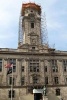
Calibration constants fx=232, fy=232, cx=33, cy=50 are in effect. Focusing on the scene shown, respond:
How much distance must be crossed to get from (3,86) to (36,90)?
7.56 meters

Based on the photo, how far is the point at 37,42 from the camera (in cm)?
5928

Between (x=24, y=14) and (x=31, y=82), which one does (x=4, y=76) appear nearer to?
(x=31, y=82)

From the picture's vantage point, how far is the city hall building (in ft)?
174

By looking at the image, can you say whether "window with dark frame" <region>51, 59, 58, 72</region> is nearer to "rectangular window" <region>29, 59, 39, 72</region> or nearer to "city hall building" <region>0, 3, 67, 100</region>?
"city hall building" <region>0, 3, 67, 100</region>

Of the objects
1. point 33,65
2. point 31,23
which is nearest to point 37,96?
point 33,65

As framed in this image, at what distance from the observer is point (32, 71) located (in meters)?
55.7

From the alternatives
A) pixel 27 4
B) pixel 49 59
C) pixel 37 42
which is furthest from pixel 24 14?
pixel 49 59

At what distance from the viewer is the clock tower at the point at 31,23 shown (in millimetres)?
59781

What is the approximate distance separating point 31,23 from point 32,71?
13583mm

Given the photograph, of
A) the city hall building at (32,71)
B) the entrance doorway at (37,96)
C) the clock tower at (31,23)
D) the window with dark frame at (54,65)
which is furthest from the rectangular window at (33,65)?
the entrance doorway at (37,96)

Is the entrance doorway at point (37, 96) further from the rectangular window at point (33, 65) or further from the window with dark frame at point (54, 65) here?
the window with dark frame at point (54, 65)

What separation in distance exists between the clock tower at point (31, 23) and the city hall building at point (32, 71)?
37cm

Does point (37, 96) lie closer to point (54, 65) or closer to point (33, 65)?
point (33, 65)

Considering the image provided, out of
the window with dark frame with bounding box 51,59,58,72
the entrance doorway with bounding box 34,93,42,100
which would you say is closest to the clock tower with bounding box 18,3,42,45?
the window with dark frame with bounding box 51,59,58,72
